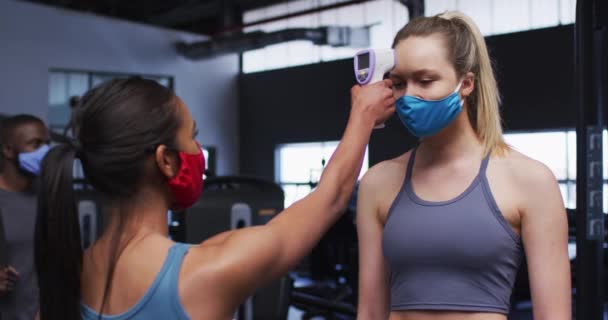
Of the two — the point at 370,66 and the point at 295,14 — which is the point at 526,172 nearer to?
the point at 370,66

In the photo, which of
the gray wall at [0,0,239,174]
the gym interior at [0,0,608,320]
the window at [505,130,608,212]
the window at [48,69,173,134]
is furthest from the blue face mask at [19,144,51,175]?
the window at [48,69,173,134]

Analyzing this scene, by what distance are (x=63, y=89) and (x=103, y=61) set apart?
714 mm

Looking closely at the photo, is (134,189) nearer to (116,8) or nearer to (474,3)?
(474,3)

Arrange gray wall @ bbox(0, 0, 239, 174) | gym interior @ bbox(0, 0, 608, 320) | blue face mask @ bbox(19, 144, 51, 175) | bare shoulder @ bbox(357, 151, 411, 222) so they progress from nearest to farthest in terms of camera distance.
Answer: bare shoulder @ bbox(357, 151, 411, 222)
blue face mask @ bbox(19, 144, 51, 175)
gym interior @ bbox(0, 0, 608, 320)
gray wall @ bbox(0, 0, 239, 174)

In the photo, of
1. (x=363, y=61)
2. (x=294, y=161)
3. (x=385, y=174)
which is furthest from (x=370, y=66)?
(x=294, y=161)

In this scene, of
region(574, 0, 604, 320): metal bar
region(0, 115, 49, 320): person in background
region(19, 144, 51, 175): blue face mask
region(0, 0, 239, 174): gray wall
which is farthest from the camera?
region(0, 0, 239, 174): gray wall

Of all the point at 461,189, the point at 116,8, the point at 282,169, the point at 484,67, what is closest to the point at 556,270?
the point at 461,189

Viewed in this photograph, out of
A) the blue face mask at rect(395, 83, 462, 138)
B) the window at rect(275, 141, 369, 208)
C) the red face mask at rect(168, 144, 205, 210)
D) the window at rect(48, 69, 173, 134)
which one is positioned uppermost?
the window at rect(48, 69, 173, 134)

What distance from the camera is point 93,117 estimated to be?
3.44 feet

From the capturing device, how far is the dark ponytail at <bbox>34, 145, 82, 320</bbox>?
1026mm

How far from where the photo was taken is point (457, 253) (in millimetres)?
1370

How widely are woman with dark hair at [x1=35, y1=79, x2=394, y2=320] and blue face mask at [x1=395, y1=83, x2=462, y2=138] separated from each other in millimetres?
361

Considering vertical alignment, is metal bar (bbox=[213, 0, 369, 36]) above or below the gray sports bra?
above

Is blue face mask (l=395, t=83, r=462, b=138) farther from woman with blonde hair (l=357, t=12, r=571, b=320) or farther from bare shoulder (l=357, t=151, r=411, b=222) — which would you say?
bare shoulder (l=357, t=151, r=411, b=222)
